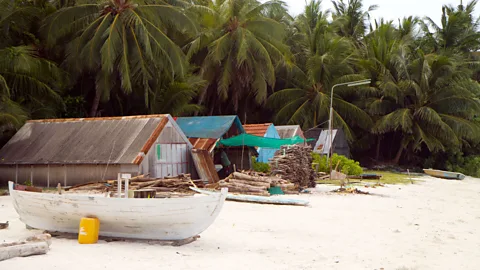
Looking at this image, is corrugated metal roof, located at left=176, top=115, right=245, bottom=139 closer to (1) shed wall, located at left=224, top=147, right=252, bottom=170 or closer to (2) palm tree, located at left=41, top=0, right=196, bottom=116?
(1) shed wall, located at left=224, top=147, right=252, bottom=170

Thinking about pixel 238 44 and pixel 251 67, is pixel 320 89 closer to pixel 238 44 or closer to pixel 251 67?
pixel 251 67

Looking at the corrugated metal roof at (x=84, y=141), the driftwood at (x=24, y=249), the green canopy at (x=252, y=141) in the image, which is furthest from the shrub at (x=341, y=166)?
the driftwood at (x=24, y=249)

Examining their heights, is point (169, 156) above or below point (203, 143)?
below

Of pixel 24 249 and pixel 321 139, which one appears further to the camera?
pixel 321 139

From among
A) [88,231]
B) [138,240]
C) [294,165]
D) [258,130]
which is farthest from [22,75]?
[138,240]

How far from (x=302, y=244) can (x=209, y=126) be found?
1606 cm

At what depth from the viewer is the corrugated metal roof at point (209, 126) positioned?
25.2 meters

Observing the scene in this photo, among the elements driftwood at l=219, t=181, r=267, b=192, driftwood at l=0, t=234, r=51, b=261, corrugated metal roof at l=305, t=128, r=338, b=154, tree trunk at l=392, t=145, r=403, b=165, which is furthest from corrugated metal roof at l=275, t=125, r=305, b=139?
driftwood at l=0, t=234, r=51, b=261

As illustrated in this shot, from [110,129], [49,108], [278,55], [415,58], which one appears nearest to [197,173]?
[110,129]

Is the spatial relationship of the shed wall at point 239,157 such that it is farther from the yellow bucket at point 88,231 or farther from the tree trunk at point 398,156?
the tree trunk at point 398,156

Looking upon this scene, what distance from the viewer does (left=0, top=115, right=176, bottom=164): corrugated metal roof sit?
20.6 metres

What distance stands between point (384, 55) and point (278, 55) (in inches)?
467

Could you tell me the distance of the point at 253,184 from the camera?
63.2ft

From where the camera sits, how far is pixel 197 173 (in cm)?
2255
